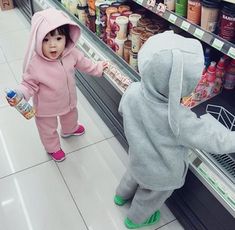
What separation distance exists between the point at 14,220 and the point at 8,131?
748 mm

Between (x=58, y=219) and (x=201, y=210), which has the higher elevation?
(x=201, y=210)

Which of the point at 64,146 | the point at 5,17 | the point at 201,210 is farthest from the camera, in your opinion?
the point at 5,17

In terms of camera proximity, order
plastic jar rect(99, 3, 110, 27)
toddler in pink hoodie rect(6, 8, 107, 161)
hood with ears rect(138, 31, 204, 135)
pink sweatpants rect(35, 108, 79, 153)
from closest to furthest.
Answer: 1. hood with ears rect(138, 31, 204, 135)
2. toddler in pink hoodie rect(6, 8, 107, 161)
3. pink sweatpants rect(35, 108, 79, 153)
4. plastic jar rect(99, 3, 110, 27)

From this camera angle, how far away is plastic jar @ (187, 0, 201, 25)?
52.6 inches

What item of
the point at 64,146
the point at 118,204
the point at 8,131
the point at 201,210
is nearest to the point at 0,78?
the point at 8,131

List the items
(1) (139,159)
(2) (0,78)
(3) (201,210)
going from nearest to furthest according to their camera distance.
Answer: (1) (139,159) < (3) (201,210) < (2) (0,78)

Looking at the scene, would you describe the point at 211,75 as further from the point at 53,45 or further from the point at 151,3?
the point at 53,45

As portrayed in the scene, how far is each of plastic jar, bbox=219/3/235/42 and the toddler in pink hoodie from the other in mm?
691

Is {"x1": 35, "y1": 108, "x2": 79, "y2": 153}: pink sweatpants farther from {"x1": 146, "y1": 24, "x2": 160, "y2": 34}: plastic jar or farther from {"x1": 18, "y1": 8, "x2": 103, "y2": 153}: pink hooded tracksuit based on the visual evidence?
{"x1": 146, "y1": 24, "x2": 160, "y2": 34}: plastic jar

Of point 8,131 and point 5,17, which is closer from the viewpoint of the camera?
point 8,131

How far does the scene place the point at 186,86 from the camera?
955 millimetres

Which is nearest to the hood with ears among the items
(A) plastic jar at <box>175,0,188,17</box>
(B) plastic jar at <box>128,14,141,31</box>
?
(A) plastic jar at <box>175,0,188,17</box>

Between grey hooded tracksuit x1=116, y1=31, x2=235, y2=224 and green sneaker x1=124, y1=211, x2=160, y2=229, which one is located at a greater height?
grey hooded tracksuit x1=116, y1=31, x2=235, y2=224

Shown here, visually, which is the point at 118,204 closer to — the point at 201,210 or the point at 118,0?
the point at 201,210
